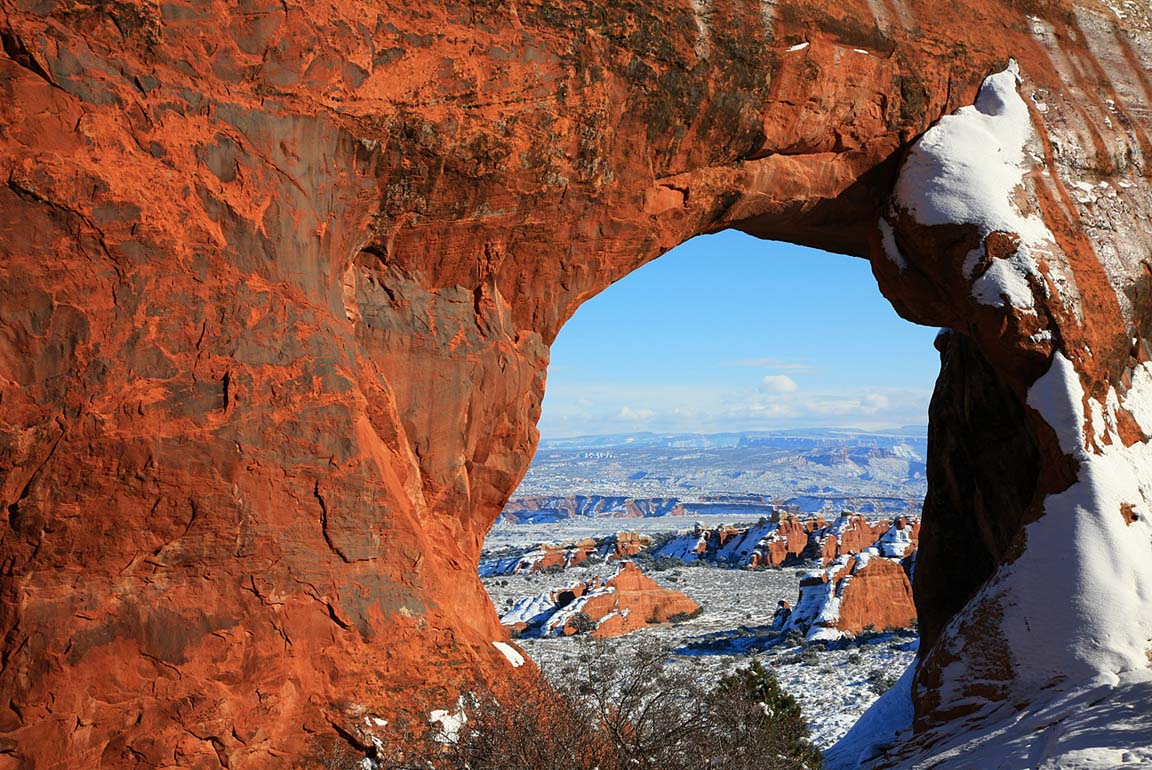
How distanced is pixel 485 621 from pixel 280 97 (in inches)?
228

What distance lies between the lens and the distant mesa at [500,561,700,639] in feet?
148

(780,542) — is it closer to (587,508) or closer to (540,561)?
(540,561)

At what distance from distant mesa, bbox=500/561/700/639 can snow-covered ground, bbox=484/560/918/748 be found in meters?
1.47

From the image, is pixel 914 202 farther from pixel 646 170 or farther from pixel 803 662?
pixel 803 662

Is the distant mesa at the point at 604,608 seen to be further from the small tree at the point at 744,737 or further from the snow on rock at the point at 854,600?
the small tree at the point at 744,737

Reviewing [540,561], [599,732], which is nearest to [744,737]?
[599,732]

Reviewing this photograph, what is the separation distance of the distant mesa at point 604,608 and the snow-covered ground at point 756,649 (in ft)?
4.81

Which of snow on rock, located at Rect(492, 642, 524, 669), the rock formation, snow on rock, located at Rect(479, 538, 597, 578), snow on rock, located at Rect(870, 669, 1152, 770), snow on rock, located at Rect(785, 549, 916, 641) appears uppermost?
snow on rock, located at Rect(870, 669, 1152, 770)

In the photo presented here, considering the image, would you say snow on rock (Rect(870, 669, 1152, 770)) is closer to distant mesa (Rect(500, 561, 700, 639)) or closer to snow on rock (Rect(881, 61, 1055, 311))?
snow on rock (Rect(881, 61, 1055, 311))

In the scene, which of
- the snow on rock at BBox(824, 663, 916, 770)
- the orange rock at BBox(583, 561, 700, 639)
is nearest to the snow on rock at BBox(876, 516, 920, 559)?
the orange rock at BBox(583, 561, 700, 639)

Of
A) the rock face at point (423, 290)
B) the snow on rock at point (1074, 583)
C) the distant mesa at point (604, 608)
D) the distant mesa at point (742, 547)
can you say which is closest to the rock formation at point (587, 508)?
the distant mesa at point (742, 547)

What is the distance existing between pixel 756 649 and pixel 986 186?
27321mm

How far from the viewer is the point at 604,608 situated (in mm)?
47344

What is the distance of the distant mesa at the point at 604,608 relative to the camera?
45.2 metres
